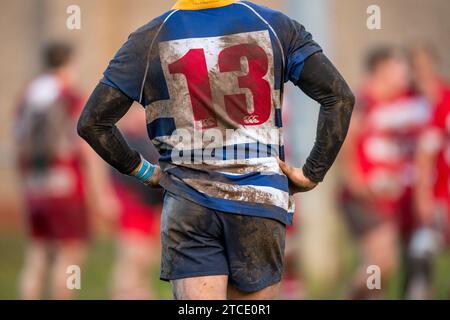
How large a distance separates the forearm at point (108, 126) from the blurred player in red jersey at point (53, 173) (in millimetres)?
4861

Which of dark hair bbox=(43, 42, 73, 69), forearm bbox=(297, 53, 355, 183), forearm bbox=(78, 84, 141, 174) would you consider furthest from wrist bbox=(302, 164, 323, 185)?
dark hair bbox=(43, 42, 73, 69)

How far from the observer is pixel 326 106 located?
4.47 metres

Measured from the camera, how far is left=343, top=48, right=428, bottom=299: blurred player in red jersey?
9586 mm

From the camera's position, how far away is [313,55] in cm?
440

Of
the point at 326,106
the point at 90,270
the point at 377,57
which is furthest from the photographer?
the point at 90,270

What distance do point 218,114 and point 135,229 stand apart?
18.9ft

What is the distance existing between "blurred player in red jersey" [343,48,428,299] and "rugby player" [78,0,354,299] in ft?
17.0

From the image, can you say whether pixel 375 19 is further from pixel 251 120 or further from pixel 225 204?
pixel 225 204

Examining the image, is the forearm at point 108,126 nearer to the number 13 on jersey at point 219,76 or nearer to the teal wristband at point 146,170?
the teal wristband at point 146,170

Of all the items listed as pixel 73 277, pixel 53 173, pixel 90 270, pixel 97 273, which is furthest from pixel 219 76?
pixel 90 270

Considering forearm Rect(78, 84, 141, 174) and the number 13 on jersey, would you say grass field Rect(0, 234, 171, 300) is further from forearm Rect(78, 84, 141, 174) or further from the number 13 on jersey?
the number 13 on jersey

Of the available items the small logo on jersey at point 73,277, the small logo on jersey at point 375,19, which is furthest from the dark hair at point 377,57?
the small logo on jersey at point 73,277

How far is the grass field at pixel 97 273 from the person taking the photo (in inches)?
387
